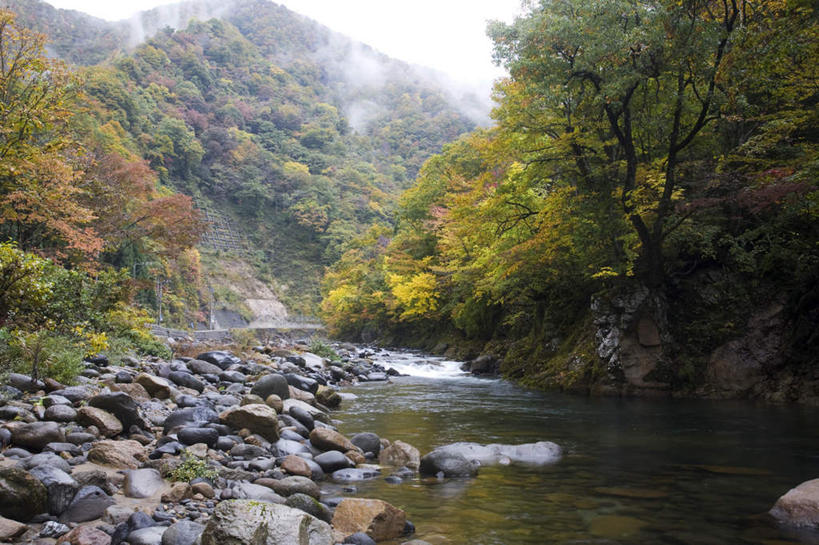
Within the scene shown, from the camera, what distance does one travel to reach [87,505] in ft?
12.9

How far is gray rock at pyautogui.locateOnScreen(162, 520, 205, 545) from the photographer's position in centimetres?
350

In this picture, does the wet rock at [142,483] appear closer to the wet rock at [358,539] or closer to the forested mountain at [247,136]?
the wet rock at [358,539]

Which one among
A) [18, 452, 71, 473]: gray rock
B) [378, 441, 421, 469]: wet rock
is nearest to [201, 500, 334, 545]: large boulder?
[18, 452, 71, 473]: gray rock

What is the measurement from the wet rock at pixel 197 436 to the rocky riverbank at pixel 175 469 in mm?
12

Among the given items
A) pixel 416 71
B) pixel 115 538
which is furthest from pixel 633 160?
pixel 416 71

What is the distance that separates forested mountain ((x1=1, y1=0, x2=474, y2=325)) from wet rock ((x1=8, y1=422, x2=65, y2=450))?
27.4 metres

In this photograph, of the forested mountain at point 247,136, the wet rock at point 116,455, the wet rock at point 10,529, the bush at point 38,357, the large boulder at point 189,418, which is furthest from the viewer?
the forested mountain at point 247,136

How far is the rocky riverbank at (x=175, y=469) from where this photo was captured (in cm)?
357

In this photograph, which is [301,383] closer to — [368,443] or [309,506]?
[368,443]

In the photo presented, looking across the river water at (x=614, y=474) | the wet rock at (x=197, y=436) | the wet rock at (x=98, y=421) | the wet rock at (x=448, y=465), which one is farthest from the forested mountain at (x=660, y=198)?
the wet rock at (x=98, y=421)

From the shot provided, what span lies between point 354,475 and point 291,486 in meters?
1.13

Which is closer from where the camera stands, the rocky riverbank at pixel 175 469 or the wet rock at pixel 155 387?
the rocky riverbank at pixel 175 469

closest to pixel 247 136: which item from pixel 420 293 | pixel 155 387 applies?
pixel 420 293

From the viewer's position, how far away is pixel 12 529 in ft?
11.2
